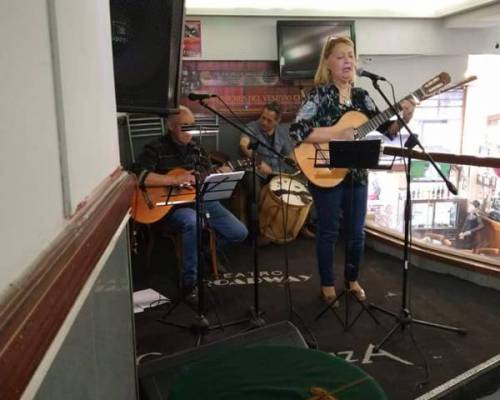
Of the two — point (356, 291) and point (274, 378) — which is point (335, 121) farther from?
point (274, 378)

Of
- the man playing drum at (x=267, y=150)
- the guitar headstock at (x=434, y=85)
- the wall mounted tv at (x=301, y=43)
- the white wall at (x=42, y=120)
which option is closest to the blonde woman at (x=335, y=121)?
the guitar headstock at (x=434, y=85)

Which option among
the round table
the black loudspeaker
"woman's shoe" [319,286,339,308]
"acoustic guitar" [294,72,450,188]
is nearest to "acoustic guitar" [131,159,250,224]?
"acoustic guitar" [294,72,450,188]

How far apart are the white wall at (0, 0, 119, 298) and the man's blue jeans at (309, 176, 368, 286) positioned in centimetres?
179

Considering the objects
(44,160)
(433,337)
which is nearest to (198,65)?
(433,337)

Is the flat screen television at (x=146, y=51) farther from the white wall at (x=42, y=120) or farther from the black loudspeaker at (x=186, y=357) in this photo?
the black loudspeaker at (x=186, y=357)

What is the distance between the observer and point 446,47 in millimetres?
5500

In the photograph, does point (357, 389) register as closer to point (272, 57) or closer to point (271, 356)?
point (271, 356)

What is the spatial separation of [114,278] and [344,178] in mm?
1679

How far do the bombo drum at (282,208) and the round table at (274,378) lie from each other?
8.34 feet

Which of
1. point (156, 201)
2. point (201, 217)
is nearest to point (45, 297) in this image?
point (201, 217)

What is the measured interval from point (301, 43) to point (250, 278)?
269 cm

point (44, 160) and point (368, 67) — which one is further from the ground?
point (368, 67)

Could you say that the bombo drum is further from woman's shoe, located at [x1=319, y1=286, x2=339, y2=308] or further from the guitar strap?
the guitar strap

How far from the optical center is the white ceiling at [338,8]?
4.76 meters
